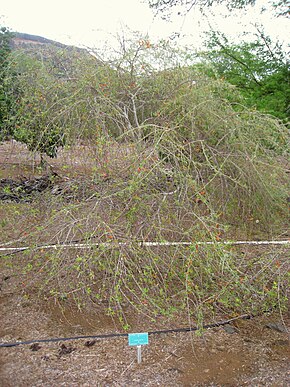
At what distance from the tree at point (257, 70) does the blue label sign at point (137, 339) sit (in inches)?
228

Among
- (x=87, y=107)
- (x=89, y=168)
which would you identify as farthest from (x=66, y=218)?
(x=87, y=107)

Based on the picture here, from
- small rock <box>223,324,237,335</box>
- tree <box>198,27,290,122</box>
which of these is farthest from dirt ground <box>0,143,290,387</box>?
tree <box>198,27,290,122</box>

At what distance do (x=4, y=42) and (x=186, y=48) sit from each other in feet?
19.6

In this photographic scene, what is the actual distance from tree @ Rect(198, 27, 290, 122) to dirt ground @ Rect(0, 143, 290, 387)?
5.31 m

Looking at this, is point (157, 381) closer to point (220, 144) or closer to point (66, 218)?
point (66, 218)

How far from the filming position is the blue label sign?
2.34 meters

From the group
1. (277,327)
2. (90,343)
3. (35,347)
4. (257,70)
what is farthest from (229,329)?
(257,70)

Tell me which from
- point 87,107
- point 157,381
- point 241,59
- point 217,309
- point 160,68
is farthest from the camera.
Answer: point 241,59

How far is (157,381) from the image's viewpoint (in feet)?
7.55

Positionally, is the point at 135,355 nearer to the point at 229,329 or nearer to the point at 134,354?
the point at 134,354

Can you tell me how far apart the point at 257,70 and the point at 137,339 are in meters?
6.96

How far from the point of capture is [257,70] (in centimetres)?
813

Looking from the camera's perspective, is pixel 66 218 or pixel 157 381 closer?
pixel 157 381

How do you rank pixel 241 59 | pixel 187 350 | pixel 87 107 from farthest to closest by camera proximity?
pixel 241 59, pixel 87 107, pixel 187 350
